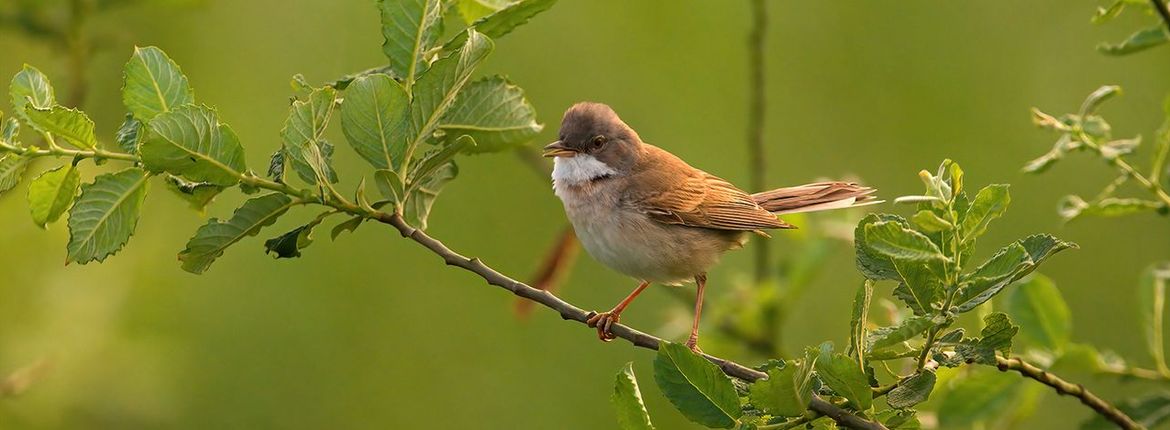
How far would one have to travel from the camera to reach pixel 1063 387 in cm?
228

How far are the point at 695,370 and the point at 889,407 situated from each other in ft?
1.08

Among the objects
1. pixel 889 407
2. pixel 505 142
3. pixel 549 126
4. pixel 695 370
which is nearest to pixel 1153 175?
pixel 889 407

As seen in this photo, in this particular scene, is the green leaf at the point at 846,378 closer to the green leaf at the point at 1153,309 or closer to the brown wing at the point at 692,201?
the green leaf at the point at 1153,309

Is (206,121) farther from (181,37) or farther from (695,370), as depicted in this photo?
(181,37)

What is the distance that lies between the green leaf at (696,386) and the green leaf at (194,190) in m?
0.92

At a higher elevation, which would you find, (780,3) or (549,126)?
(780,3)

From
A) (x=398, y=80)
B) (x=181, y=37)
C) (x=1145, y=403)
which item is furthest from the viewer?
(x=181, y=37)

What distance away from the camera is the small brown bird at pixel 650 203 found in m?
4.11

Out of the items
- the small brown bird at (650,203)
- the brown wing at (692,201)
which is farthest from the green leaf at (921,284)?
the brown wing at (692,201)

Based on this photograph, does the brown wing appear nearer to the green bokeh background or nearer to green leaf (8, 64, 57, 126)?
green leaf (8, 64, 57, 126)

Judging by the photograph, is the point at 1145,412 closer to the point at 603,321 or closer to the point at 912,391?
the point at 912,391

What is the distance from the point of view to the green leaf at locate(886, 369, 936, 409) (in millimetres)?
2025

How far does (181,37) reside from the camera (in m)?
7.00

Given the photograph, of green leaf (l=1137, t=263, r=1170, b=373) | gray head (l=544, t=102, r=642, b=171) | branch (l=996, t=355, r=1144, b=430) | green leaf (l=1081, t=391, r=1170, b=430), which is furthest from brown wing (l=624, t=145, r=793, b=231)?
branch (l=996, t=355, r=1144, b=430)
